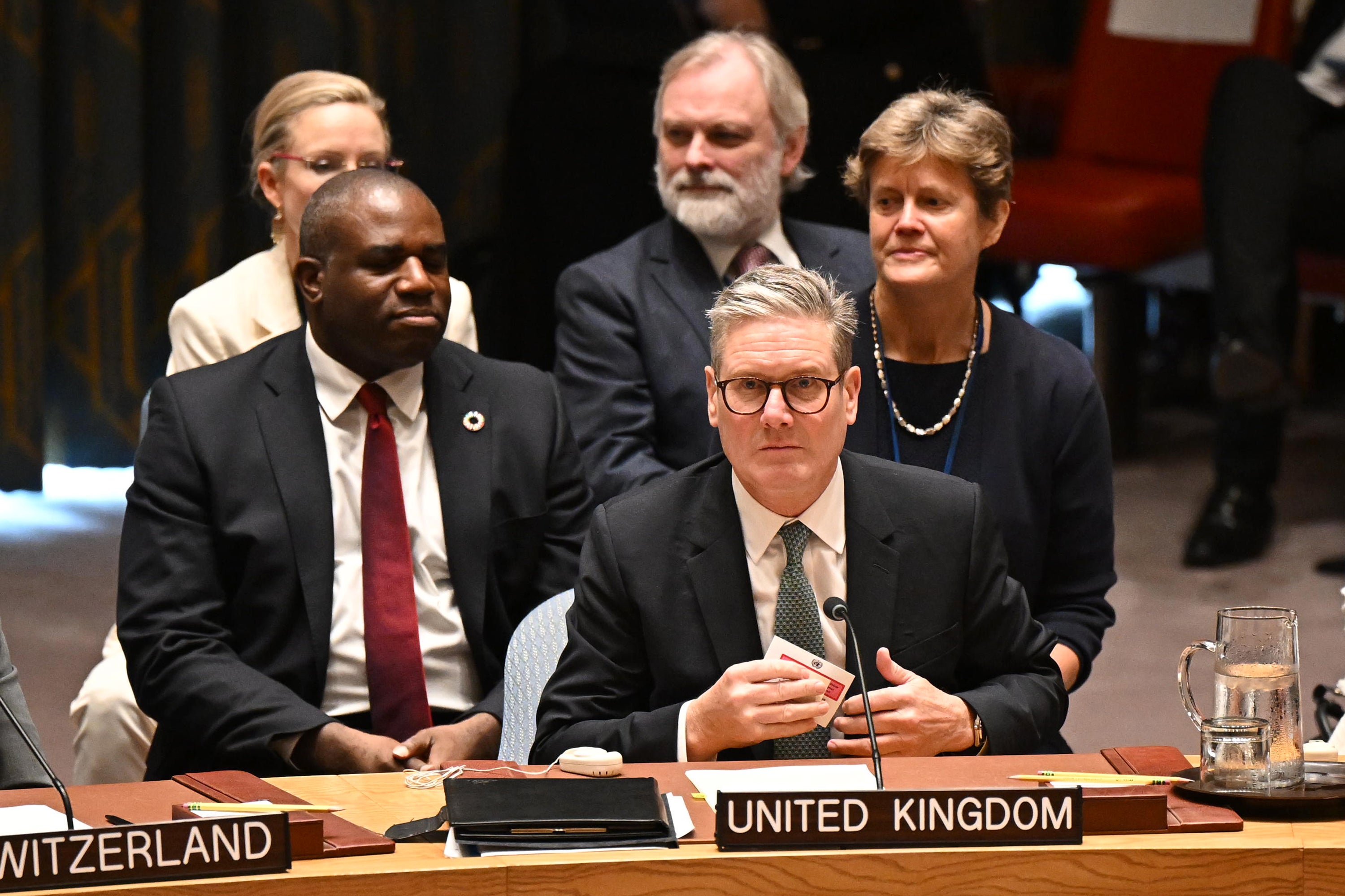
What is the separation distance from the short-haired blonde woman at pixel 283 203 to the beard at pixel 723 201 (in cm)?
42

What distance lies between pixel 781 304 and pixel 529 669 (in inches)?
22.2

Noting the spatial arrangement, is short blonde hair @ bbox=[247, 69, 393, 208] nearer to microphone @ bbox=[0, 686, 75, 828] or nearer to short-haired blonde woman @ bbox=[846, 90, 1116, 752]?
short-haired blonde woman @ bbox=[846, 90, 1116, 752]

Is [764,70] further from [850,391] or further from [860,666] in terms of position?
[860,666]

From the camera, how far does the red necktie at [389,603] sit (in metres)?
2.65

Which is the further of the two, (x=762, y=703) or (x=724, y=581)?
(x=724, y=581)

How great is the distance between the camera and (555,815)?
181 centimetres

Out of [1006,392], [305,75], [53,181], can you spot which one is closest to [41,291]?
[53,181]

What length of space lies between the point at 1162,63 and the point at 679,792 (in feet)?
14.4

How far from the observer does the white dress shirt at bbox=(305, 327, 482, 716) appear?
2660 millimetres

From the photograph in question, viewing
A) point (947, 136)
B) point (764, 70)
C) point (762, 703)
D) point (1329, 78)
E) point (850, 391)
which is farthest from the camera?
point (1329, 78)

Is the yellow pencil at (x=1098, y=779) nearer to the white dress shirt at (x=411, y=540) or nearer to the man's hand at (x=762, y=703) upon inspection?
the man's hand at (x=762, y=703)

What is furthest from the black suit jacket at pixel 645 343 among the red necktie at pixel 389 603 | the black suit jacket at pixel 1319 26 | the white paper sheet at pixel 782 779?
the black suit jacket at pixel 1319 26

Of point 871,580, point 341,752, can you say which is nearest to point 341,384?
point 341,752

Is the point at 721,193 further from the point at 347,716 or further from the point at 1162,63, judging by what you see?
the point at 1162,63
